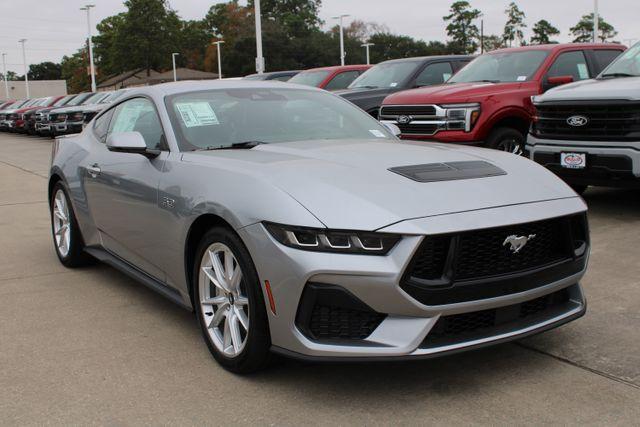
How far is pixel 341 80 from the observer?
14617 mm

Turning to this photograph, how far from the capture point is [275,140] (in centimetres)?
429

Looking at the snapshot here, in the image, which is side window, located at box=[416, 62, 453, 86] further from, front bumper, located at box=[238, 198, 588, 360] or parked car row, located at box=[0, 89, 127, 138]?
parked car row, located at box=[0, 89, 127, 138]

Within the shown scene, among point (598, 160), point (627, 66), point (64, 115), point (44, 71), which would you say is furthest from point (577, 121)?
point (44, 71)

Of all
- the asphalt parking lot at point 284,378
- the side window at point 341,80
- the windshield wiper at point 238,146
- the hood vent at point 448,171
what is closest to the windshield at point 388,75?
the side window at point 341,80

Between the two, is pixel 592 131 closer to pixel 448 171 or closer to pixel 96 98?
pixel 448 171

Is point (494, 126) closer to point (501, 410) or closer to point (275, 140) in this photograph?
point (275, 140)

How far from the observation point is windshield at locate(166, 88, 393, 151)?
13.9 ft

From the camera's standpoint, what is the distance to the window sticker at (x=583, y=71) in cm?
940

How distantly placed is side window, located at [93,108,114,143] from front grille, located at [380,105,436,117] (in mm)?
4408

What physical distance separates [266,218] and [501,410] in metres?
1.27

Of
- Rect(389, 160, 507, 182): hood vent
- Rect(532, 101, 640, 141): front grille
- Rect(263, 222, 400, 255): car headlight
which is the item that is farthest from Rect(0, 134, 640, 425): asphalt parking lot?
Rect(532, 101, 640, 141): front grille

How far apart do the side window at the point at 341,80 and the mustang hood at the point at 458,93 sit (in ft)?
17.4

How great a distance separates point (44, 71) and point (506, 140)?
140617mm

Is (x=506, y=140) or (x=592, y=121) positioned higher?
(x=592, y=121)
